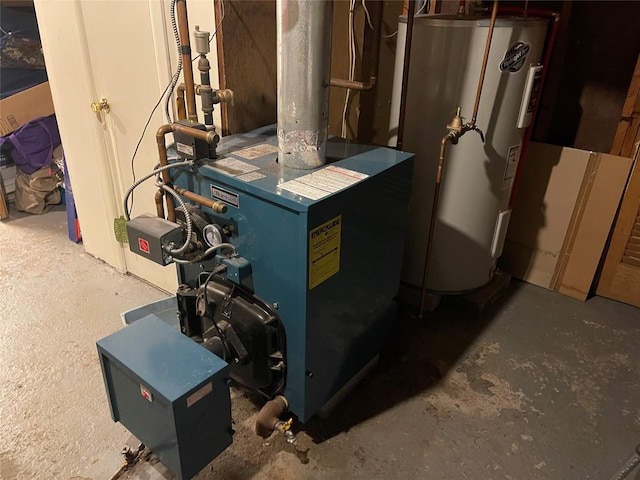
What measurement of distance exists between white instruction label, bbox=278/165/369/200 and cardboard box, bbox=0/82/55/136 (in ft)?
8.03

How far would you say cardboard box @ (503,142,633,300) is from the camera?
2137 mm

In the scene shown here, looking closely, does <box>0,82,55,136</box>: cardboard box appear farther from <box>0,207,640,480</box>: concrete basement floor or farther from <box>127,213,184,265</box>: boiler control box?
<box>127,213,184,265</box>: boiler control box

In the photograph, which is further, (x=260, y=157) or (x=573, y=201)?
(x=573, y=201)

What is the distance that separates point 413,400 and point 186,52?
1353mm

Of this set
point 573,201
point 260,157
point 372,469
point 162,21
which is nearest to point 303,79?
point 260,157

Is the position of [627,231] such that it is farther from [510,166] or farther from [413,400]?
[413,400]

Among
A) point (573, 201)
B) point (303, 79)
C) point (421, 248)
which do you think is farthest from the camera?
point (573, 201)

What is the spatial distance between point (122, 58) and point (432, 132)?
122cm

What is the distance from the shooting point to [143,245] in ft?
4.50

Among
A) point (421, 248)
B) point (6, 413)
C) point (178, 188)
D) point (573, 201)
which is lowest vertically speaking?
point (6, 413)

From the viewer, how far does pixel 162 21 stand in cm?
165

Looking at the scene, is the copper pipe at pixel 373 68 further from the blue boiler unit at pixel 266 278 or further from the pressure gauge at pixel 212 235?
the pressure gauge at pixel 212 235

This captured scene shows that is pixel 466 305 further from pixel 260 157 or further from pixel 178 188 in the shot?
pixel 178 188

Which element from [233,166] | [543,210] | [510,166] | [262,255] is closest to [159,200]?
[233,166]
